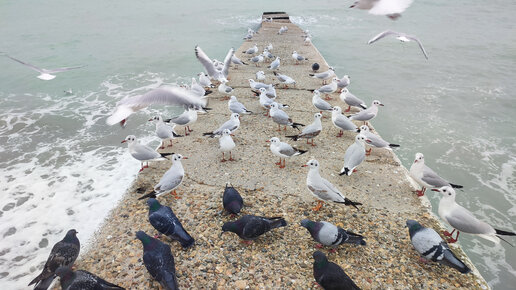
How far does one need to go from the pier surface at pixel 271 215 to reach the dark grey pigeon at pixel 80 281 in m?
0.32

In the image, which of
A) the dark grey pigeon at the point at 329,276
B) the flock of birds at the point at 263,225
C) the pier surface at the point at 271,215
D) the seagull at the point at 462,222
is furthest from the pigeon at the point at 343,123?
the dark grey pigeon at the point at 329,276

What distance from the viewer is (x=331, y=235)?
332 centimetres

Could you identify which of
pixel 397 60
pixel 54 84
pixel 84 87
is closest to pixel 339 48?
pixel 397 60

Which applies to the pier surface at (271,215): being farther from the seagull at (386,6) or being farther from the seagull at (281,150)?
the seagull at (386,6)

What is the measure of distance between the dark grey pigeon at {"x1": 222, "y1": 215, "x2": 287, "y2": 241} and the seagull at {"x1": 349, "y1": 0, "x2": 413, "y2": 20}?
2.41 meters

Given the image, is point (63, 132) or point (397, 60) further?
point (397, 60)

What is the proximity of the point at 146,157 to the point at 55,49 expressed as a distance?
697 inches

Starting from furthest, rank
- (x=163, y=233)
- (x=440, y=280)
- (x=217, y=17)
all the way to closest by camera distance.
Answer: (x=217, y=17), (x=163, y=233), (x=440, y=280)

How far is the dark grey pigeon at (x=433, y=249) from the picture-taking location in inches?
122

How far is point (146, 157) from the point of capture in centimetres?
500

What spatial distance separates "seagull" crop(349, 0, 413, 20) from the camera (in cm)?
276

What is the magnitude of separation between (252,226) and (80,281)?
174 centimetres

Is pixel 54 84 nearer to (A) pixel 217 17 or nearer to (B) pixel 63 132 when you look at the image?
(B) pixel 63 132

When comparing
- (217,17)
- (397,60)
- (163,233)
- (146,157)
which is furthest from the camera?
(217,17)
